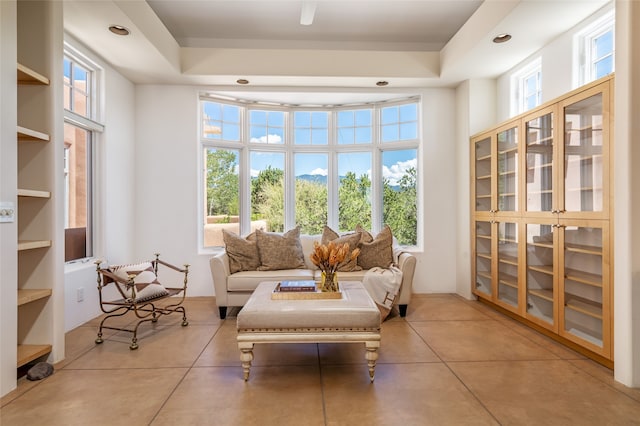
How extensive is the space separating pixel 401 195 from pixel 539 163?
216cm

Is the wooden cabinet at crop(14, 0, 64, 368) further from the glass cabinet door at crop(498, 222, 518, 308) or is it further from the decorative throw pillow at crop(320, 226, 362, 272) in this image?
the glass cabinet door at crop(498, 222, 518, 308)

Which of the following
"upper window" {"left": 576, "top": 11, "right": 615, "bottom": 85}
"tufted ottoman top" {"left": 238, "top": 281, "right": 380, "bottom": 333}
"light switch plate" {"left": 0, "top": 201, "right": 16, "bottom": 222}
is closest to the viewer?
"light switch plate" {"left": 0, "top": 201, "right": 16, "bottom": 222}

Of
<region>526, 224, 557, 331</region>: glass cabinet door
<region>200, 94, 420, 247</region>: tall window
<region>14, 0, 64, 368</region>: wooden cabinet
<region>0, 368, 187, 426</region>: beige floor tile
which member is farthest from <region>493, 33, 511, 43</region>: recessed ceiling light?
<region>0, 368, 187, 426</region>: beige floor tile

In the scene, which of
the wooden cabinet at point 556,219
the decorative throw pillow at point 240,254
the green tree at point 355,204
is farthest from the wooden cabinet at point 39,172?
the wooden cabinet at point 556,219

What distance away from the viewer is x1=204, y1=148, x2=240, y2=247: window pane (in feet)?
17.2

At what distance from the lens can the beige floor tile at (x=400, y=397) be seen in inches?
82.7

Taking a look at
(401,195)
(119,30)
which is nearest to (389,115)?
(401,195)

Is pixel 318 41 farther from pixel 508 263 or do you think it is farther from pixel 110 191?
pixel 508 263

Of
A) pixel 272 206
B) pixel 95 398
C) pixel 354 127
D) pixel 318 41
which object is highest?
pixel 318 41

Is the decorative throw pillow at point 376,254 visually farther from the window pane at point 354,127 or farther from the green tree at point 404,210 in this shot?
the window pane at point 354,127

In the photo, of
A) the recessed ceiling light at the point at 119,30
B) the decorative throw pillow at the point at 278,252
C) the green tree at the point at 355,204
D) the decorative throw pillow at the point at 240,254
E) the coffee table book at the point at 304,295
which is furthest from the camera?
the green tree at the point at 355,204

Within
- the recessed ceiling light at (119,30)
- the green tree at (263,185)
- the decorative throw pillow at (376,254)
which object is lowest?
the decorative throw pillow at (376,254)

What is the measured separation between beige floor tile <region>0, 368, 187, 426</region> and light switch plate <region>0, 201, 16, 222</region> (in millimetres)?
1093

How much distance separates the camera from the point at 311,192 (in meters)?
5.64
